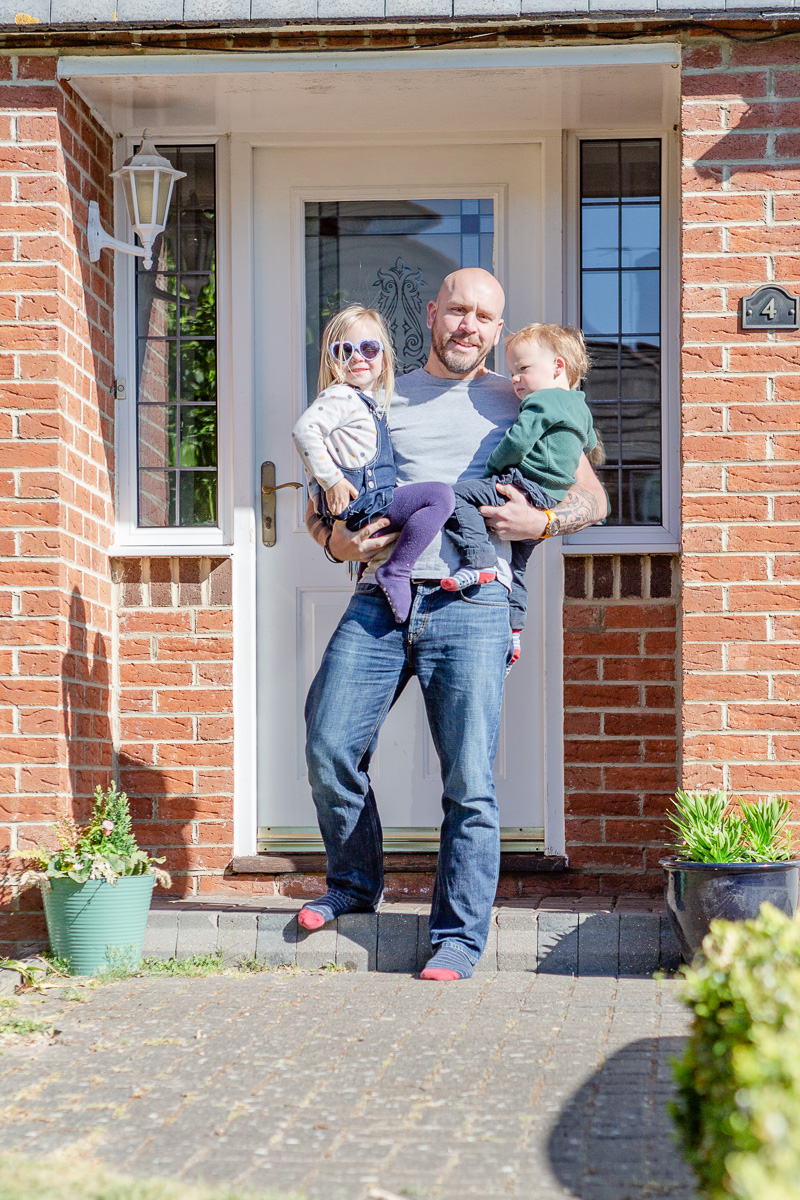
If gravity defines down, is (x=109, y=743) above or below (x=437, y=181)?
below


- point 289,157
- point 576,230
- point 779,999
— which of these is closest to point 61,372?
point 289,157

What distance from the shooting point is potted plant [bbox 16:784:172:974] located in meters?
4.16

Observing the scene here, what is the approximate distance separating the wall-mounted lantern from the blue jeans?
1650 mm

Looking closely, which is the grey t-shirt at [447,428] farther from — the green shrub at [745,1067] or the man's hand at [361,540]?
the green shrub at [745,1067]

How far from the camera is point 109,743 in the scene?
498cm

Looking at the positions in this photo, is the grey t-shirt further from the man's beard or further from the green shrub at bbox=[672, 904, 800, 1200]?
the green shrub at bbox=[672, 904, 800, 1200]

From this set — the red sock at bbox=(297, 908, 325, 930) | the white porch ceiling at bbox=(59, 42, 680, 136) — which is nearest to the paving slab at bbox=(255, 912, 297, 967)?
the red sock at bbox=(297, 908, 325, 930)

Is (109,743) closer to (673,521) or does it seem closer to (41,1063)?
(41,1063)

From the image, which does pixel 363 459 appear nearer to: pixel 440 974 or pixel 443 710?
pixel 443 710

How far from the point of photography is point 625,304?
509 centimetres

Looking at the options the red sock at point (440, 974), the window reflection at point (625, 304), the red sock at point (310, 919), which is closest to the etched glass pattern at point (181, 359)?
the window reflection at point (625, 304)

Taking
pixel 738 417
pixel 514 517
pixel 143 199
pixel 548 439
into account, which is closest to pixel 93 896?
pixel 514 517

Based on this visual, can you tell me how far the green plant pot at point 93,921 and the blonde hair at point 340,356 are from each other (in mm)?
1655

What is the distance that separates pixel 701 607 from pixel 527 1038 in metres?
1.56
